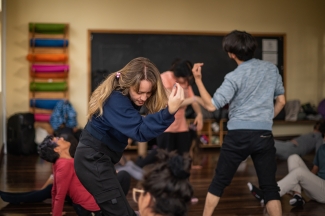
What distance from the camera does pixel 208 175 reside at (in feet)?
22.3

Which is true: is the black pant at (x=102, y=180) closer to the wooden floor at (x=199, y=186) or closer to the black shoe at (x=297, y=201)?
the wooden floor at (x=199, y=186)

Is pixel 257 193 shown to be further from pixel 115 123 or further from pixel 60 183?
pixel 115 123

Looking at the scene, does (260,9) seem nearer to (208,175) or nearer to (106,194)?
(208,175)

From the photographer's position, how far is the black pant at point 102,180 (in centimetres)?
309

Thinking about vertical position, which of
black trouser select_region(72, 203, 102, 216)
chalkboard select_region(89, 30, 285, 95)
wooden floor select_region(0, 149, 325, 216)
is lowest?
wooden floor select_region(0, 149, 325, 216)

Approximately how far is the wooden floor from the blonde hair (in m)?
2.12

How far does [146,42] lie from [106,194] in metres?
6.05

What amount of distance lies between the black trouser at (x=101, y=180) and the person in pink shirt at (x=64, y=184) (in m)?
0.92

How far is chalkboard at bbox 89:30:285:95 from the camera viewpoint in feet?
28.9

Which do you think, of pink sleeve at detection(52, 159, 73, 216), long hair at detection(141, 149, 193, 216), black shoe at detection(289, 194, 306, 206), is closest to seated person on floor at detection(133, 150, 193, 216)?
long hair at detection(141, 149, 193, 216)

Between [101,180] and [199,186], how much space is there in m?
3.16

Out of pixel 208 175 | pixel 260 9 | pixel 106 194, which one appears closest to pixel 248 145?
pixel 106 194

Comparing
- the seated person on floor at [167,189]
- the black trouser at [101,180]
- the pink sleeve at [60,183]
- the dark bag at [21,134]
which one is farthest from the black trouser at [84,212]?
the dark bag at [21,134]

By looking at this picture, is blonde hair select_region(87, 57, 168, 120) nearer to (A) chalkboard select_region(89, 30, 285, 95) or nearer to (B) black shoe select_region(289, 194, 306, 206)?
(B) black shoe select_region(289, 194, 306, 206)
